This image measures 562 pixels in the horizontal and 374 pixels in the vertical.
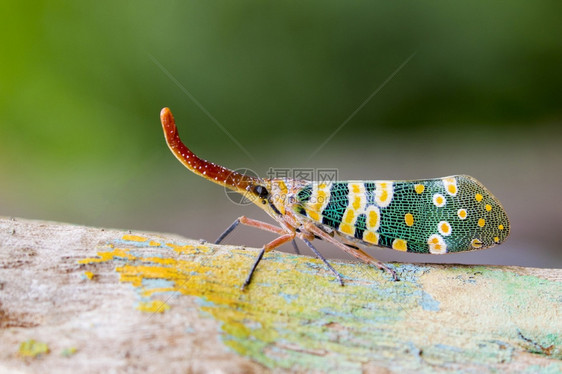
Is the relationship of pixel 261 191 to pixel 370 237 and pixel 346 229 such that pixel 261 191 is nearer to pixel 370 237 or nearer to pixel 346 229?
pixel 346 229

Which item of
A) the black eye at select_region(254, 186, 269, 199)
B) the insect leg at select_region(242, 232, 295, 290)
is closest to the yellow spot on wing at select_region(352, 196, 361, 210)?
the insect leg at select_region(242, 232, 295, 290)

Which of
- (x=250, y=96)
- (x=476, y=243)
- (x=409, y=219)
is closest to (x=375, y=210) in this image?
(x=409, y=219)

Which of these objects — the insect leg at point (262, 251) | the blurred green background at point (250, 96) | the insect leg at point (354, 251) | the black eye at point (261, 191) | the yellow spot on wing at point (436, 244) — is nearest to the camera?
the insect leg at point (262, 251)

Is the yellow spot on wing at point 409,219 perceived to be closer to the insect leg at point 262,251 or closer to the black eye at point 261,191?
the insect leg at point 262,251

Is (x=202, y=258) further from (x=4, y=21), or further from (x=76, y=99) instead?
(x=4, y=21)

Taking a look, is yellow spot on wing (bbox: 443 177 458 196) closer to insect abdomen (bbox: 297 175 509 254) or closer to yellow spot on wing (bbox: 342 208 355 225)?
insect abdomen (bbox: 297 175 509 254)

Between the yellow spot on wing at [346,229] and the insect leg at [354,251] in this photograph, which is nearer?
the insect leg at [354,251]

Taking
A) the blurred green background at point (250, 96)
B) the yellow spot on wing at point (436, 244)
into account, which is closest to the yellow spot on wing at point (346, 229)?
the yellow spot on wing at point (436, 244)

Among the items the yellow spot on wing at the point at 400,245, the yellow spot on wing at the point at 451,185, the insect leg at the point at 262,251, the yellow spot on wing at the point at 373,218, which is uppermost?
the yellow spot on wing at the point at 451,185
